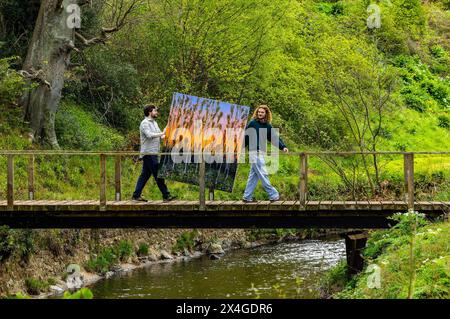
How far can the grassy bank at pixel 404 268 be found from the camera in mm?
11320

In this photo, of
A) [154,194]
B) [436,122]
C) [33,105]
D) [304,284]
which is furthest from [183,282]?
[436,122]

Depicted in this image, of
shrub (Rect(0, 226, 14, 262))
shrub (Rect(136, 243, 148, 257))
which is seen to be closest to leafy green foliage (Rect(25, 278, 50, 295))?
shrub (Rect(0, 226, 14, 262))

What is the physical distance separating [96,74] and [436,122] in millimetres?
18684

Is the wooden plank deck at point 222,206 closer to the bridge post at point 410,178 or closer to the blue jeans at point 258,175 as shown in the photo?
the bridge post at point 410,178

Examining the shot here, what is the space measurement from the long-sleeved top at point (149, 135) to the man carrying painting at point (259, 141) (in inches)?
70.1

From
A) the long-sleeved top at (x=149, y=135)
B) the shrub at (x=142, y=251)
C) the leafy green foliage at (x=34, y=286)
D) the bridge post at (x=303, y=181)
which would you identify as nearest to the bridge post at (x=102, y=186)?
the long-sleeved top at (x=149, y=135)

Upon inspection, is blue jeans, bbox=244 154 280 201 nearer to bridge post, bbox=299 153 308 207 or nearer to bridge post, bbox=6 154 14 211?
bridge post, bbox=299 153 308 207

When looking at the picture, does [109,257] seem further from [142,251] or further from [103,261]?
[142,251]

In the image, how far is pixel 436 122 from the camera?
4059cm

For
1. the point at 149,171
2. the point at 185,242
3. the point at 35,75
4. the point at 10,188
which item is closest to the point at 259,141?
the point at 149,171

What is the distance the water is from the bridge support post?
0.80 metres

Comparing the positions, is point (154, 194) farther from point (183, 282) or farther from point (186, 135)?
point (186, 135)

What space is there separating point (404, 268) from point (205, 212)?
197 inches

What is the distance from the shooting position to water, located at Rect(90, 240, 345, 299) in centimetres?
1817
